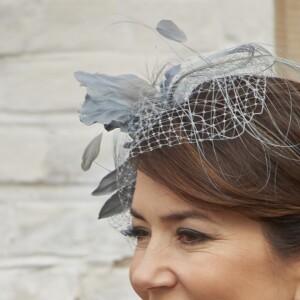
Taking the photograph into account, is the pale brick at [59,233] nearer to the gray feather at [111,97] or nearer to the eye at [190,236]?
the gray feather at [111,97]

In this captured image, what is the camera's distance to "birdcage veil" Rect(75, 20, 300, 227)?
94.2 inches

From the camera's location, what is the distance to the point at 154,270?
7.73 feet

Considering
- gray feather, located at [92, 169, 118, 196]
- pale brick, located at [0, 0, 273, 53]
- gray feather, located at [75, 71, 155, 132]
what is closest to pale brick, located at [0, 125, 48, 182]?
pale brick, located at [0, 0, 273, 53]

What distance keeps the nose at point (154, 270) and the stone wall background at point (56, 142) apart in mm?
1480

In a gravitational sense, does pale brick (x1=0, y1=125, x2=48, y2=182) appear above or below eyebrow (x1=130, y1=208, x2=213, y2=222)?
below

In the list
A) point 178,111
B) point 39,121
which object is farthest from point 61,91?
point 178,111

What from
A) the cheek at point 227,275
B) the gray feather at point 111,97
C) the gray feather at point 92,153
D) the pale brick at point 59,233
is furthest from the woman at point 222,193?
the pale brick at point 59,233

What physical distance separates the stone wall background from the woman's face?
1.48 m

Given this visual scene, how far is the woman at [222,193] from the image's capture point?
2.33m

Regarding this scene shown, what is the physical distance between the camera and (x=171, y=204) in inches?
93.8

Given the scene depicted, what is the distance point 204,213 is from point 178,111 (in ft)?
0.77

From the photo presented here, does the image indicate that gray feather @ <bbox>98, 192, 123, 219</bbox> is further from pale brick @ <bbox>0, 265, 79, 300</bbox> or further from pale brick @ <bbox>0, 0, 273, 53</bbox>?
pale brick @ <bbox>0, 0, 273, 53</bbox>

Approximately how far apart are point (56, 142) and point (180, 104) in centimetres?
147

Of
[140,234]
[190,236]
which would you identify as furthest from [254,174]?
[140,234]
